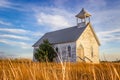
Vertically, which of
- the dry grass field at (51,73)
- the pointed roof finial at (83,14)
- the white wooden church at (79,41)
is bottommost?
the dry grass field at (51,73)

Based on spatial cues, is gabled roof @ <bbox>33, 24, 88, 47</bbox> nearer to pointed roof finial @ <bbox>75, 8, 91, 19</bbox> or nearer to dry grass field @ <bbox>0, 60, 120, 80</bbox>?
pointed roof finial @ <bbox>75, 8, 91, 19</bbox>

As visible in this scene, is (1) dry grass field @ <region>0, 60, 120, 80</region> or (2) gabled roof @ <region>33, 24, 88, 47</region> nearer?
(1) dry grass field @ <region>0, 60, 120, 80</region>

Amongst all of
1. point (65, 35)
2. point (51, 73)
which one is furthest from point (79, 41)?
point (51, 73)

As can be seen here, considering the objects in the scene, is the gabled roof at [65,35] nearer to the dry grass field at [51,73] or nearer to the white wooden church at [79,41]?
the white wooden church at [79,41]

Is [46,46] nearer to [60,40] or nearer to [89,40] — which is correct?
[60,40]

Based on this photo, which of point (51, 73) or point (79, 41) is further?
point (79, 41)

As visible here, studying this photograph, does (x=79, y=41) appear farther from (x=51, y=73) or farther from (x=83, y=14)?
(x=51, y=73)

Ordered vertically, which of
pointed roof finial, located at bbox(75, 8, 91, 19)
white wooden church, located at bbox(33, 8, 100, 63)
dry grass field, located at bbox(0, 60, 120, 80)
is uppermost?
pointed roof finial, located at bbox(75, 8, 91, 19)

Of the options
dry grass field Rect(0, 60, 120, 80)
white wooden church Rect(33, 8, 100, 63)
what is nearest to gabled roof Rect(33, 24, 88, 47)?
white wooden church Rect(33, 8, 100, 63)

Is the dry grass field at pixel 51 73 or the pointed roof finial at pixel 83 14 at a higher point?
the pointed roof finial at pixel 83 14

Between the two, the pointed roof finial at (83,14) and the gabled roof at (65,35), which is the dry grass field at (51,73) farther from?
the pointed roof finial at (83,14)

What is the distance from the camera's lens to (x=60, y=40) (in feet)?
109

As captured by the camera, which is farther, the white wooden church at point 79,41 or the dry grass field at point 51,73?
the white wooden church at point 79,41

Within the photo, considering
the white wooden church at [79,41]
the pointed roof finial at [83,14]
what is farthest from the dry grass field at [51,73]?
the pointed roof finial at [83,14]
